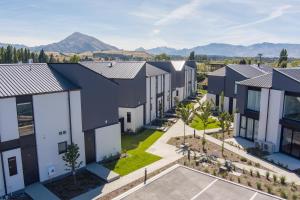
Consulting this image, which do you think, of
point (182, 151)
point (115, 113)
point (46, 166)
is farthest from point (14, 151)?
point (182, 151)

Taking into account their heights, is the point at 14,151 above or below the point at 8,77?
below

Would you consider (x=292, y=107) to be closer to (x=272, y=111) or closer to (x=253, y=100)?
(x=272, y=111)

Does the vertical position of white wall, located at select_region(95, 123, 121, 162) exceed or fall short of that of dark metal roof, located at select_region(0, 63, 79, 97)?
it falls short

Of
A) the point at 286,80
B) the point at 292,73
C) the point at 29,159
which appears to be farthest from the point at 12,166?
the point at 292,73

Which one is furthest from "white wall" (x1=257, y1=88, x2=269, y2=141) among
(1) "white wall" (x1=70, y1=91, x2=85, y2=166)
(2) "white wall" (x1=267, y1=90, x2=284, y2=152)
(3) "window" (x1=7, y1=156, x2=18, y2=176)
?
(3) "window" (x1=7, y1=156, x2=18, y2=176)

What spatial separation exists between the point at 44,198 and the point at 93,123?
8.14 m

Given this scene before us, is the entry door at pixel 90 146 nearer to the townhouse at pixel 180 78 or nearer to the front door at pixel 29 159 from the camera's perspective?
the front door at pixel 29 159

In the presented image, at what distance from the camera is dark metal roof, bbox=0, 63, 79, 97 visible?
62.3ft

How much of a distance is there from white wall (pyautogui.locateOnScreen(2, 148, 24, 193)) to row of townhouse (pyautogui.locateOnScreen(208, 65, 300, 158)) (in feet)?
83.9

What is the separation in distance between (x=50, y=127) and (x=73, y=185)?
5291 millimetres

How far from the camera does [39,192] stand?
758 inches

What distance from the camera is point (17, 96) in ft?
60.4

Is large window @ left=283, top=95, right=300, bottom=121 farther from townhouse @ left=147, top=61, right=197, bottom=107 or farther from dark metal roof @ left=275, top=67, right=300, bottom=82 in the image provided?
townhouse @ left=147, top=61, right=197, bottom=107

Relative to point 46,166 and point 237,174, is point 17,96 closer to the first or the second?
point 46,166
